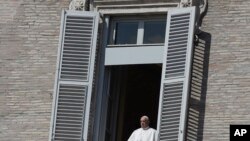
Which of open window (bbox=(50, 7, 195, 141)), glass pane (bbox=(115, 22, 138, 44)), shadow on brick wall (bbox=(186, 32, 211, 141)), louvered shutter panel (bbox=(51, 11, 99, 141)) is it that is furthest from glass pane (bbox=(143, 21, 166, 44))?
louvered shutter panel (bbox=(51, 11, 99, 141))

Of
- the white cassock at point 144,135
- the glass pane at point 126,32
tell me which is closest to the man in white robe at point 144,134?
the white cassock at point 144,135

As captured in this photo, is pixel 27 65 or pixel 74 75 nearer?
pixel 74 75

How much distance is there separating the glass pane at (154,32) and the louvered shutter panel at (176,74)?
42 cm

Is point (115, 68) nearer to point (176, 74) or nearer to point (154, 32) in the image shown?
point (154, 32)

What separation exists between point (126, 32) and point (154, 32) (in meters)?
0.51

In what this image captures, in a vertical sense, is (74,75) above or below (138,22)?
below

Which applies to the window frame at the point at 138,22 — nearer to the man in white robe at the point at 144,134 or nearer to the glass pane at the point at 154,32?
the glass pane at the point at 154,32

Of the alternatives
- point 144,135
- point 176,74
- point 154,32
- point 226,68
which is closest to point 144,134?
point 144,135

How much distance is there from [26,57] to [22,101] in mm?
822

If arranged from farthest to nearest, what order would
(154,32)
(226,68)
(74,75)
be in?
(154,32)
(74,75)
(226,68)

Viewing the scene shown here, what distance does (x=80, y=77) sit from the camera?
27844 millimetres

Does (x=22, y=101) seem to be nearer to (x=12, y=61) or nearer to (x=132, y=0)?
(x=12, y=61)

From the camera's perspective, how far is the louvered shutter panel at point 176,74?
26938mm

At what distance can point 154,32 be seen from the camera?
28.1 m
